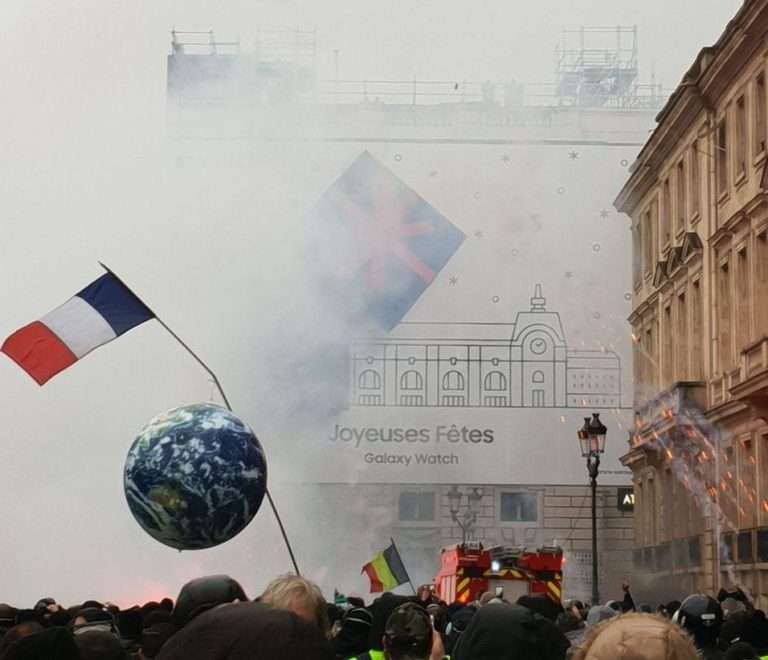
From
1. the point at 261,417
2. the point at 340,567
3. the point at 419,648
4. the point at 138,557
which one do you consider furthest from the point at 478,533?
the point at 419,648

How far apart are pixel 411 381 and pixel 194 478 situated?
20.7 meters

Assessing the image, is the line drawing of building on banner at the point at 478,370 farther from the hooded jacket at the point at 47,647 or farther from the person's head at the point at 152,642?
the hooded jacket at the point at 47,647

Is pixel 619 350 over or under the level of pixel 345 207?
under

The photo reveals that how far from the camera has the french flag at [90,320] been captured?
1301 centimetres

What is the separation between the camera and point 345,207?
28562 mm

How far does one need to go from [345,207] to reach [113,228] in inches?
150

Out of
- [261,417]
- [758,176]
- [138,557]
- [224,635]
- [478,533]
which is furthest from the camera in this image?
[478,533]

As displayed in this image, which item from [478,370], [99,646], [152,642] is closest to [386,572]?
[478,370]

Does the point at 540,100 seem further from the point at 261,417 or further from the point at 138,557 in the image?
the point at 138,557

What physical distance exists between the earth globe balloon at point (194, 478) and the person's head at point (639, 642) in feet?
19.7

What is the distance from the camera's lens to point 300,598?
500 centimetres

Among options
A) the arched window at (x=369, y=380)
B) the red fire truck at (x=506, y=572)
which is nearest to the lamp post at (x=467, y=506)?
the arched window at (x=369, y=380)

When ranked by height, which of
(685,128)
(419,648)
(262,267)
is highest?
(685,128)

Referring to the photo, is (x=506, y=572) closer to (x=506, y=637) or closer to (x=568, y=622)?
(x=568, y=622)
